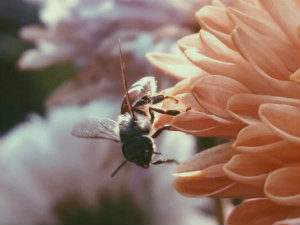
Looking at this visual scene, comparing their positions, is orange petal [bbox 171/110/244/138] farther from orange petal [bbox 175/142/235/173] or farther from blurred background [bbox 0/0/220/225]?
blurred background [bbox 0/0/220/225]

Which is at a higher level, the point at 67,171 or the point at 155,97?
the point at 155,97

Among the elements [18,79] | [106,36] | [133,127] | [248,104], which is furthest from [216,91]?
[18,79]

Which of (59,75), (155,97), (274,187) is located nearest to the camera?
(274,187)

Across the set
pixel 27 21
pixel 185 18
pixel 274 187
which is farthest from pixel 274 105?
pixel 27 21

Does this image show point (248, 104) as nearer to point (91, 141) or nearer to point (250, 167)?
point (250, 167)

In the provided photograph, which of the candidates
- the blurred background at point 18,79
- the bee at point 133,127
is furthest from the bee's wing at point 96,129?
the blurred background at point 18,79

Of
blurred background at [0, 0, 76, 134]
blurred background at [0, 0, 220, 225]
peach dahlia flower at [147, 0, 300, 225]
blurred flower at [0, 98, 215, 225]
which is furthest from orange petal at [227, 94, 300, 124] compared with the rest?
blurred background at [0, 0, 76, 134]

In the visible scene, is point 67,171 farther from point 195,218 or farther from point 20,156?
point 195,218

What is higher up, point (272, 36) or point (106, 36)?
point (272, 36)
